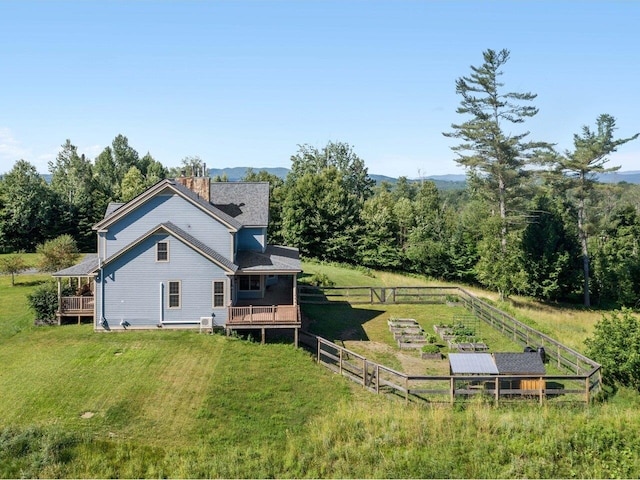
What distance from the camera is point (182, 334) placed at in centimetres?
2088

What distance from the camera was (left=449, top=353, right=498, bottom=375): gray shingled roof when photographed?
54.1ft

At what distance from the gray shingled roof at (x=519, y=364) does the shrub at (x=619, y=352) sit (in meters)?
2.37

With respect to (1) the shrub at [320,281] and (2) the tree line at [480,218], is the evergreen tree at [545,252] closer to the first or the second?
(2) the tree line at [480,218]

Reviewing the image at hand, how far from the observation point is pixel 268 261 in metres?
23.6

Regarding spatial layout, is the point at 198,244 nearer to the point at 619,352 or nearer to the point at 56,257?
the point at 56,257

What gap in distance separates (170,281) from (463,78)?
95.0ft

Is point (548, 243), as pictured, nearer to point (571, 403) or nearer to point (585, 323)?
point (585, 323)

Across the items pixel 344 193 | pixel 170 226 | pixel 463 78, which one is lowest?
pixel 170 226

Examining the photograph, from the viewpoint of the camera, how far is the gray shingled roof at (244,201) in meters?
25.5

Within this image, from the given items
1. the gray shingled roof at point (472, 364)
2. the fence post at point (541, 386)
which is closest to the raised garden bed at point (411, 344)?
the gray shingled roof at point (472, 364)

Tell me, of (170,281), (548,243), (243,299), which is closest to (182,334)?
(170,281)

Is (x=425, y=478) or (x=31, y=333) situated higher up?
(x=31, y=333)

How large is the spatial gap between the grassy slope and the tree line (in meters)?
12.7

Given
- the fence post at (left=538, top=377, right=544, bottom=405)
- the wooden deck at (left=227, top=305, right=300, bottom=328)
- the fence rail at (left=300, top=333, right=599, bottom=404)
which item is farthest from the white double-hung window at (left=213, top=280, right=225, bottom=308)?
the fence post at (left=538, top=377, right=544, bottom=405)
